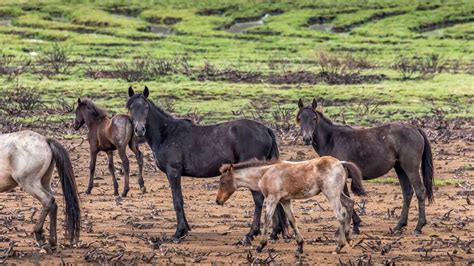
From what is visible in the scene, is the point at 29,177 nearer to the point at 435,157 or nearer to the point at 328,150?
the point at 328,150

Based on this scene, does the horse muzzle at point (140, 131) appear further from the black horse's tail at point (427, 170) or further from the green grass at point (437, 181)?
the green grass at point (437, 181)

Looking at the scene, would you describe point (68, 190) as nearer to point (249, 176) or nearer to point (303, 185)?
point (249, 176)

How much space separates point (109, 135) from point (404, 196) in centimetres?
620

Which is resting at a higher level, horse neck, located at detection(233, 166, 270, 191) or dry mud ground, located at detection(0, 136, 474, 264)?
horse neck, located at detection(233, 166, 270, 191)

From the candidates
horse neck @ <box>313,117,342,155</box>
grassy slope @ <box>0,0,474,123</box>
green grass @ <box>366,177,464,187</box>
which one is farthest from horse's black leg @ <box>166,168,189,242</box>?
grassy slope @ <box>0,0,474,123</box>

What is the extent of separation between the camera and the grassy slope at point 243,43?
30.5 metres

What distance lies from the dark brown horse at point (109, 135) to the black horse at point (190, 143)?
11.7ft

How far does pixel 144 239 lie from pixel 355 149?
11.0 ft

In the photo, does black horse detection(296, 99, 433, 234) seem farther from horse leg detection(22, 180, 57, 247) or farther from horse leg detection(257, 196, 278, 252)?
horse leg detection(22, 180, 57, 247)

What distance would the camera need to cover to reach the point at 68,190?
12648mm

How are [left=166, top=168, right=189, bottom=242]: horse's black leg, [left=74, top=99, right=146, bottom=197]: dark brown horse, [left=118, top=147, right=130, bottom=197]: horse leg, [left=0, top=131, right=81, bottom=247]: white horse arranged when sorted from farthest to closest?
[left=74, top=99, right=146, bottom=197]: dark brown horse
[left=118, top=147, right=130, bottom=197]: horse leg
[left=166, top=168, right=189, bottom=242]: horse's black leg
[left=0, top=131, right=81, bottom=247]: white horse

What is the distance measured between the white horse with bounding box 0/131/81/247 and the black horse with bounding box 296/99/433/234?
3498 millimetres

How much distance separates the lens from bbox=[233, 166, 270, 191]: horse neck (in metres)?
12.4

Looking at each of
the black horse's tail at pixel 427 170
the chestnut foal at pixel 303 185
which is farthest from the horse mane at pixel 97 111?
the chestnut foal at pixel 303 185
